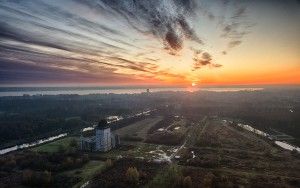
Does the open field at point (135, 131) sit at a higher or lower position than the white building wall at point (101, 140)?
lower

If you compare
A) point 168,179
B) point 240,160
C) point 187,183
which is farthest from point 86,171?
point 240,160

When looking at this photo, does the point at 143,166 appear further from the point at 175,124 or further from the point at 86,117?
the point at 86,117

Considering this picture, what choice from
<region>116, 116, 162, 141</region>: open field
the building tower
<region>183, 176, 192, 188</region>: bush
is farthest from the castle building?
<region>183, 176, 192, 188</region>: bush

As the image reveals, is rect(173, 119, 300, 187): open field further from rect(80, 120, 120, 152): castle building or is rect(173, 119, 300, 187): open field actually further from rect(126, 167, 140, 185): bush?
rect(80, 120, 120, 152): castle building

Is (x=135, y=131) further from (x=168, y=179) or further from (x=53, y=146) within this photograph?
(x=168, y=179)

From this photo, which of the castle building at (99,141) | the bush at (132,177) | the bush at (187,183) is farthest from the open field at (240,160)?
the castle building at (99,141)

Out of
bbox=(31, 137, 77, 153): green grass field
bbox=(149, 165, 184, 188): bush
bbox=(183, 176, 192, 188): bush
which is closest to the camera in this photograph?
bbox=(183, 176, 192, 188): bush

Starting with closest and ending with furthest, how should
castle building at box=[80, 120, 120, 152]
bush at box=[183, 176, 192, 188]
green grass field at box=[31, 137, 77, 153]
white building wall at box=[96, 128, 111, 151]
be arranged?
bush at box=[183, 176, 192, 188] → white building wall at box=[96, 128, 111, 151] → castle building at box=[80, 120, 120, 152] → green grass field at box=[31, 137, 77, 153]

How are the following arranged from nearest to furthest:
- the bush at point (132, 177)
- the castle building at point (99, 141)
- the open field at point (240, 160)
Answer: the bush at point (132, 177) < the open field at point (240, 160) < the castle building at point (99, 141)

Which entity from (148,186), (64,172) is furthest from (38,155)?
(148,186)

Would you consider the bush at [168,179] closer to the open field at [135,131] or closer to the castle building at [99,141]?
the castle building at [99,141]

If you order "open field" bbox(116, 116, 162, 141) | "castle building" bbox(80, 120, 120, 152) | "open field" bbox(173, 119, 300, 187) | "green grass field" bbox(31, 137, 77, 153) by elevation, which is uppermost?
"castle building" bbox(80, 120, 120, 152)
